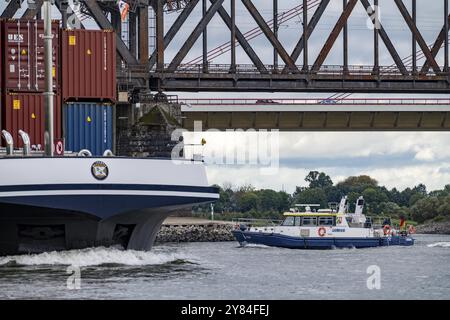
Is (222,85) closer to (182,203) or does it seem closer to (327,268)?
(327,268)

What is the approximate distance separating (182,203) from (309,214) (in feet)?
101

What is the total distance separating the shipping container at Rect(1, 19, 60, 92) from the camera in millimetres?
43031

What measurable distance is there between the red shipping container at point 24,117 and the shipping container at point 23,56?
0.38 m

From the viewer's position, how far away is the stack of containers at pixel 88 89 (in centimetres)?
4378

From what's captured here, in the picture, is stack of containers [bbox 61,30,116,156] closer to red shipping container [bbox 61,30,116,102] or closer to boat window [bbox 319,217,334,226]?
red shipping container [bbox 61,30,116,102]

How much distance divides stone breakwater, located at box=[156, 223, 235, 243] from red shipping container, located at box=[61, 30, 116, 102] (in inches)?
1590

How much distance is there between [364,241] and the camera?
70750 millimetres

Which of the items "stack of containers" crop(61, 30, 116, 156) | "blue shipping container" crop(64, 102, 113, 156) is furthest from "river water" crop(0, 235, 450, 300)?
"stack of containers" crop(61, 30, 116, 156)

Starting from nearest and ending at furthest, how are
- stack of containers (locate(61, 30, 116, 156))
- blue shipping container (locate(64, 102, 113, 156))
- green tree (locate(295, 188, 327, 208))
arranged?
blue shipping container (locate(64, 102, 113, 156)), stack of containers (locate(61, 30, 116, 156)), green tree (locate(295, 188, 327, 208))

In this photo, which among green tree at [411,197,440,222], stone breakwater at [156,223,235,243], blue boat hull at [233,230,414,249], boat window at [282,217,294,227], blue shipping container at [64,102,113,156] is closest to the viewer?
blue shipping container at [64,102,113,156]

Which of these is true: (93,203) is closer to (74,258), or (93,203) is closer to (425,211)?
(74,258)

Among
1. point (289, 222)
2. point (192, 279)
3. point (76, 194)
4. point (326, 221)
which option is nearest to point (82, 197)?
point (76, 194)

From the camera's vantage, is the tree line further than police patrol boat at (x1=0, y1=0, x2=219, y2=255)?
Yes
